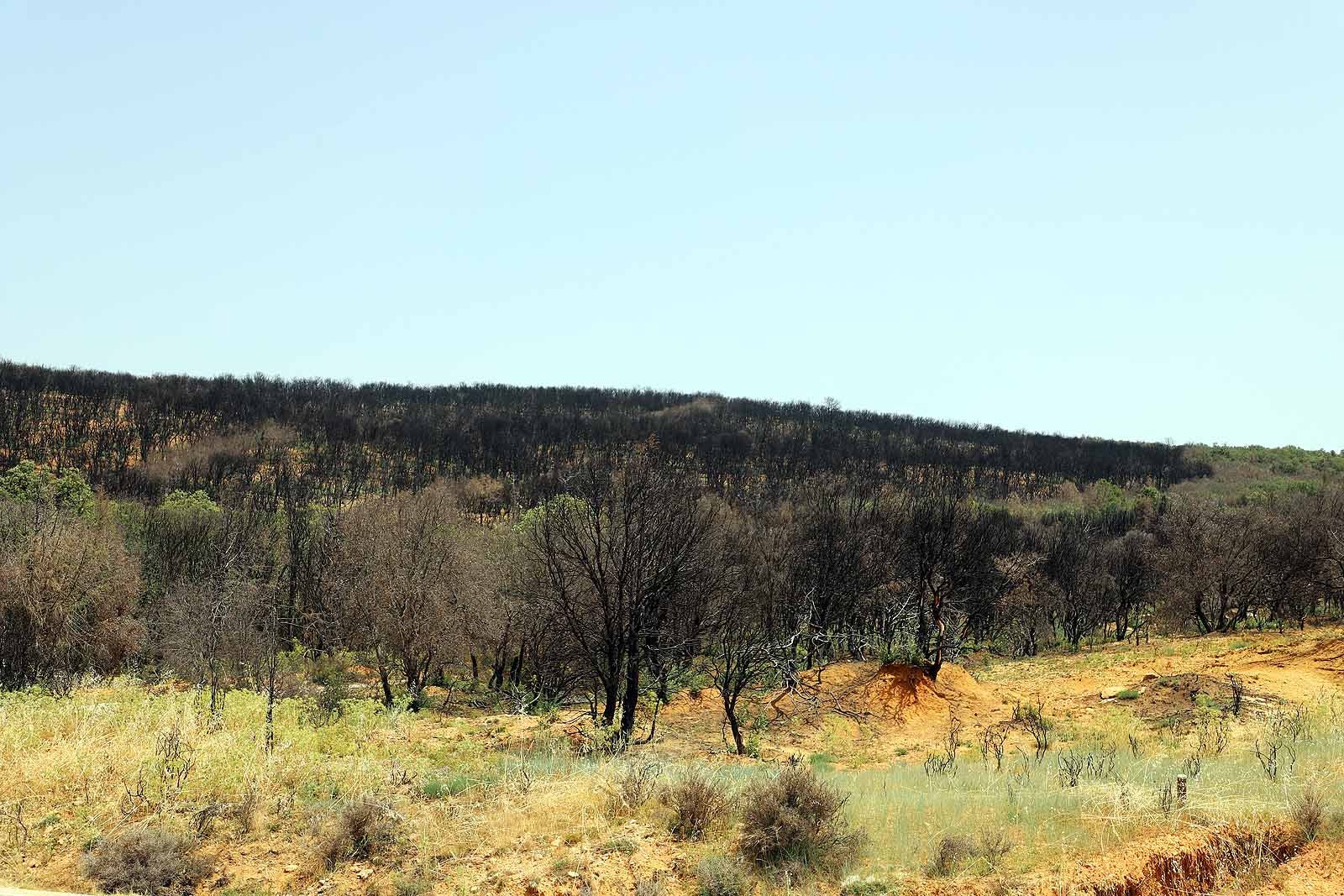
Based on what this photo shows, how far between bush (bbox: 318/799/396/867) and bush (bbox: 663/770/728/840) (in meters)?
3.06

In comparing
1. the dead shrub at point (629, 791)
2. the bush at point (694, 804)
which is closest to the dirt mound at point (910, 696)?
the dead shrub at point (629, 791)

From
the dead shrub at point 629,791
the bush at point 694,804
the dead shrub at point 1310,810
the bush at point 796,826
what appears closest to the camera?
the dead shrub at point 1310,810

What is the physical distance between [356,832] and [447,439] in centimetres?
13797

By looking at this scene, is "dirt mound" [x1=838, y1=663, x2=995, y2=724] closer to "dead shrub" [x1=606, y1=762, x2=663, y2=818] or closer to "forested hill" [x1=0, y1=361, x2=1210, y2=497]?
"dead shrub" [x1=606, y1=762, x2=663, y2=818]

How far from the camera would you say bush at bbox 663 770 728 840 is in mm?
8930

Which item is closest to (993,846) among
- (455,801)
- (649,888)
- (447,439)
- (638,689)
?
(649,888)

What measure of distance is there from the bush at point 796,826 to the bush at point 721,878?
1.12 ft

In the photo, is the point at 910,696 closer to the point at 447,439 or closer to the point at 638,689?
the point at 638,689

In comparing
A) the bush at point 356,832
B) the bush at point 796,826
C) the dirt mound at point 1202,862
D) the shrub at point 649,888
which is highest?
the dirt mound at point 1202,862

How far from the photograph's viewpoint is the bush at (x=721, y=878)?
26.1ft

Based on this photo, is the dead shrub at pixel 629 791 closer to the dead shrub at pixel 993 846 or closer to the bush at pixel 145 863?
the dead shrub at pixel 993 846

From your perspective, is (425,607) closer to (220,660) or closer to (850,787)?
(220,660)

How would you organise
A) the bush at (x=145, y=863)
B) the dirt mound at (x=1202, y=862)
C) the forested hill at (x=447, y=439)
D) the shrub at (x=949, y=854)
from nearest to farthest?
the dirt mound at (x=1202, y=862) → the shrub at (x=949, y=854) → the bush at (x=145, y=863) → the forested hill at (x=447, y=439)

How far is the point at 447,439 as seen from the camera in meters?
142
